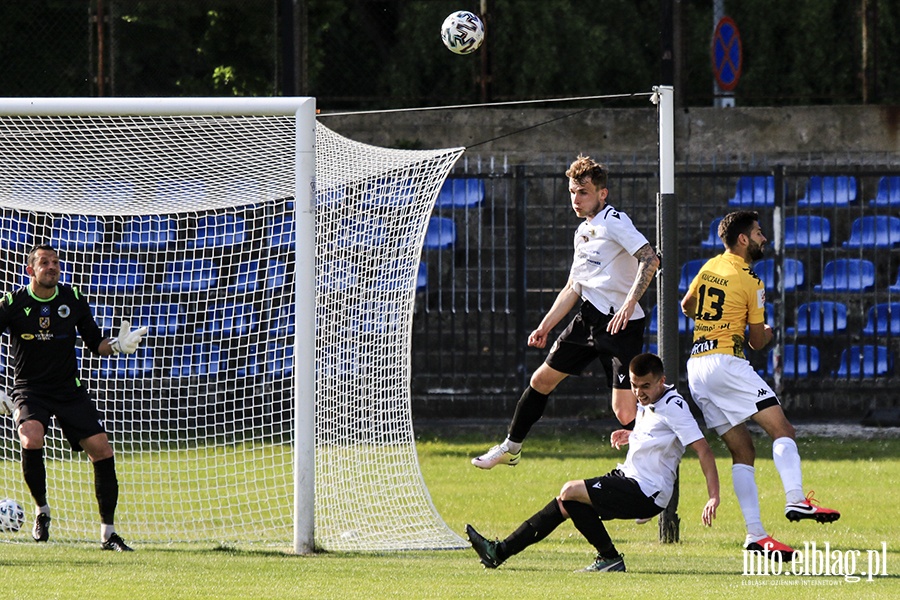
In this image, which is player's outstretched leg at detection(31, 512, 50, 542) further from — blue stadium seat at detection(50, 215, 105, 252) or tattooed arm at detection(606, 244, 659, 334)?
blue stadium seat at detection(50, 215, 105, 252)

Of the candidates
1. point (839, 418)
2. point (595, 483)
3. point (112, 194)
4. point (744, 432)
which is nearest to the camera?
point (595, 483)

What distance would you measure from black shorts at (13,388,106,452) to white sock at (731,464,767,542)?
3912mm

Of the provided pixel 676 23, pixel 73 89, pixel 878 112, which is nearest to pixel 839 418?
pixel 878 112

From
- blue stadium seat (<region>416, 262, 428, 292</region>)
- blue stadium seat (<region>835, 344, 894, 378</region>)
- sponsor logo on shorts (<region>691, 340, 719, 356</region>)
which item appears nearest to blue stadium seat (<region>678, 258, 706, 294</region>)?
→ blue stadium seat (<region>835, 344, 894, 378</region>)

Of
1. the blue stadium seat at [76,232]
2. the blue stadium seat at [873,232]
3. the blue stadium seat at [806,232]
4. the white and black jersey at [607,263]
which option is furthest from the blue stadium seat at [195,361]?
the blue stadium seat at [873,232]

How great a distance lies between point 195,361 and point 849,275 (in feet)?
23.1

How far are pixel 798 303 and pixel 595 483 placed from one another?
873cm

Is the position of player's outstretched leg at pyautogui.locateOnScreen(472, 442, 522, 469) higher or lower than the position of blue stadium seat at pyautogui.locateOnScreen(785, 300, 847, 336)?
lower

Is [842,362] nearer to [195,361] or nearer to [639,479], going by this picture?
[195,361]

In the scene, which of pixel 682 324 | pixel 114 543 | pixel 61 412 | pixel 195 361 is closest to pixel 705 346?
pixel 114 543

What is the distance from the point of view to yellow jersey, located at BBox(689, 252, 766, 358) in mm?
7949

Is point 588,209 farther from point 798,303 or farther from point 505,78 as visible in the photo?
point 505,78

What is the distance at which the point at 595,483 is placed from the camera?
7.39m

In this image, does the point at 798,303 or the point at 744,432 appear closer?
the point at 744,432
